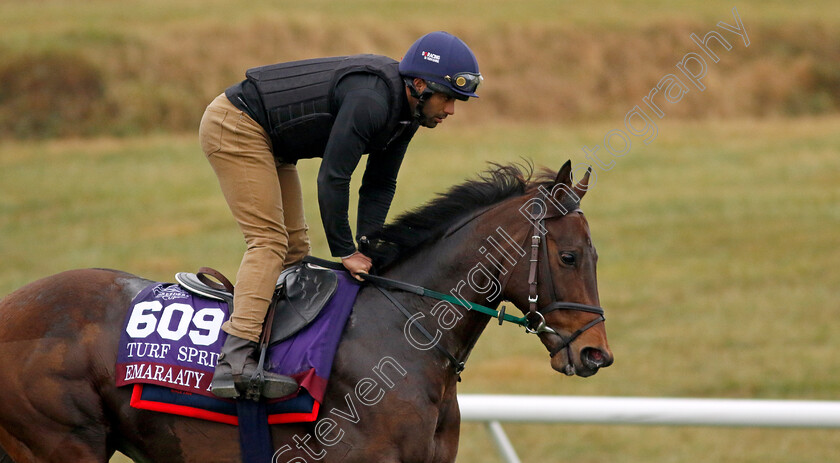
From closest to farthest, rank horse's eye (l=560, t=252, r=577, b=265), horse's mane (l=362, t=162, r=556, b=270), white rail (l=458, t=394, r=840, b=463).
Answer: horse's eye (l=560, t=252, r=577, b=265), horse's mane (l=362, t=162, r=556, b=270), white rail (l=458, t=394, r=840, b=463)

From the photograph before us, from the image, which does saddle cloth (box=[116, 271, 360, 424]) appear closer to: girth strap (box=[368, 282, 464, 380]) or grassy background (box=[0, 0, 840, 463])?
girth strap (box=[368, 282, 464, 380])

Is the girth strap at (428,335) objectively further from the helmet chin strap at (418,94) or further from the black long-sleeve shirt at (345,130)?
the helmet chin strap at (418,94)

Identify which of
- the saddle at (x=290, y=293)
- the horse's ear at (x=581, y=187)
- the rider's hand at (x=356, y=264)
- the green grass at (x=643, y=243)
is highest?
the horse's ear at (x=581, y=187)

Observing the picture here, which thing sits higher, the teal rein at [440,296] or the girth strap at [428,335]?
the teal rein at [440,296]

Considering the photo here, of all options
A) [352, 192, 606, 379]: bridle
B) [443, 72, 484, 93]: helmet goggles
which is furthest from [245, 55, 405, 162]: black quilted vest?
[352, 192, 606, 379]: bridle

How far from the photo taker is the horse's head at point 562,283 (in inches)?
166

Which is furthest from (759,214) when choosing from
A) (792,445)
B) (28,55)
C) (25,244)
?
(28,55)

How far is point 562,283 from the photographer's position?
4.27m

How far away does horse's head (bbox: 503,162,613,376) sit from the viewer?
421cm

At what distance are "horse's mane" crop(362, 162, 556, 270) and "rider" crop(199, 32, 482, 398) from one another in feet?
0.46

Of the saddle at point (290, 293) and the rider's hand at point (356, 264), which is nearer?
the saddle at point (290, 293)

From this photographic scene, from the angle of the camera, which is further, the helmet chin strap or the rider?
the helmet chin strap

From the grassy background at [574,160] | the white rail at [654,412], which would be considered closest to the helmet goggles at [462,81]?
the white rail at [654,412]

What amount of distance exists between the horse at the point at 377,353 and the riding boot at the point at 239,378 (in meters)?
0.20
